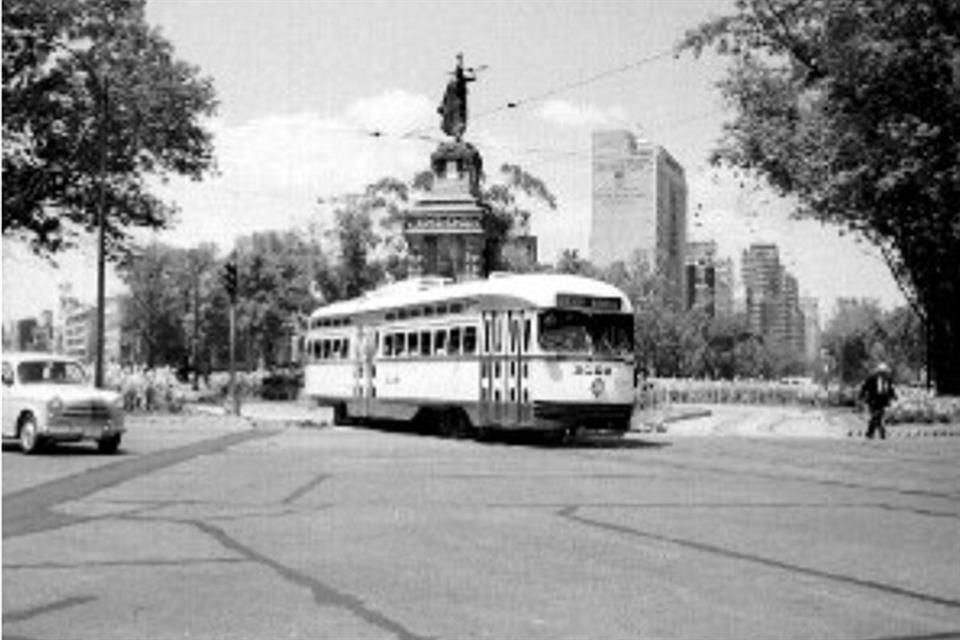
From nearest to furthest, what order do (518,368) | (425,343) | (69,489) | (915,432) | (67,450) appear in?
(69,489) < (67,450) < (518,368) < (425,343) < (915,432)

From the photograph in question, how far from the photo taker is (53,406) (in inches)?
802

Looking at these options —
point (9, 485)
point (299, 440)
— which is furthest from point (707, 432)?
point (9, 485)

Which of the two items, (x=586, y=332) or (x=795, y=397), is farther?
(x=795, y=397)

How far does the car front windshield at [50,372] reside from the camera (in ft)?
68.8

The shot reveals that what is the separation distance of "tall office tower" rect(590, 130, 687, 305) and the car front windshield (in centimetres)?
15745

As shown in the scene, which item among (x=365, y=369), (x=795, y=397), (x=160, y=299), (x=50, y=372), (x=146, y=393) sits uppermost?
(x=160, y=299)

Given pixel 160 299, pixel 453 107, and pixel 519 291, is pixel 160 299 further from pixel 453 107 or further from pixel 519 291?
pixel 519 291

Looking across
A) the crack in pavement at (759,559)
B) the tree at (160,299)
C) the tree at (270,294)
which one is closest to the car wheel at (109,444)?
the crack in pavement at (759,559)

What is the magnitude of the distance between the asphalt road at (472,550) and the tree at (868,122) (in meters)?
18.6

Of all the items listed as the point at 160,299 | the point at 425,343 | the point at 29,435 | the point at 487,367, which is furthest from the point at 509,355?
the point at 160,299

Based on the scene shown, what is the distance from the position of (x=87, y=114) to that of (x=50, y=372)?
82.6ft

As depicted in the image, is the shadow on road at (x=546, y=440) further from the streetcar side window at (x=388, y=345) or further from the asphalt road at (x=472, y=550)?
the asphalt road at (x=472, y=550)

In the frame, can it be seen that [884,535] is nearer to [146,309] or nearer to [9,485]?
[9,485]

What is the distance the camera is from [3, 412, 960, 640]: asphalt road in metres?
7.30
